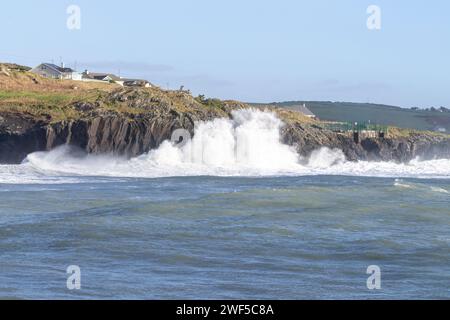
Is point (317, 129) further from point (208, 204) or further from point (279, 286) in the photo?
point (279, 286)

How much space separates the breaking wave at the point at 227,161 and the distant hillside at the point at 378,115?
4367cm

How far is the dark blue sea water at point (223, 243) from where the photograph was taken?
1772cm

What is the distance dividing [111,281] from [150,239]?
5.42m

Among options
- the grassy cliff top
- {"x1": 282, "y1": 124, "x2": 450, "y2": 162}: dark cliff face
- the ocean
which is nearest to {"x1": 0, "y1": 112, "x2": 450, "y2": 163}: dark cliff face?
{"x1": 282, "y1": 124, "x2": 450, "y2": 162}: dark cliff face

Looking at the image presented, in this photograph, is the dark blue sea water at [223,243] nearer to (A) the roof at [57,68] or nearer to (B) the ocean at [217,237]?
(B) the ocean at [217,237]

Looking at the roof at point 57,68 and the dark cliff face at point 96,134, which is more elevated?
the roof at point 57,68

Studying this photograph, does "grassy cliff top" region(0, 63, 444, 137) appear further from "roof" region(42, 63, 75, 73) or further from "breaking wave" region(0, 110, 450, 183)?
"roof" region(42, 63, 75, 73)

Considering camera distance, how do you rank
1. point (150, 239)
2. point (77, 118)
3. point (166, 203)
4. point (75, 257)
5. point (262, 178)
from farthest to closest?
point (77, 118)
point (262, 178)
point (166, 203)
point (150, 239)
point (75, 257)

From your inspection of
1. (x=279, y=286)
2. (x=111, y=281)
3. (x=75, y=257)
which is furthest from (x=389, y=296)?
(x=75, y=257)

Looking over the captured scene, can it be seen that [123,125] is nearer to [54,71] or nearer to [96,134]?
[96,134]

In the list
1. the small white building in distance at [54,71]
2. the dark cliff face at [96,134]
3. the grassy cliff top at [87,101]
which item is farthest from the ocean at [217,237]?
the small white building in distance at [54,71]

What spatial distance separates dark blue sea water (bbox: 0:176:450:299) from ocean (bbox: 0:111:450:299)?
0.09ft

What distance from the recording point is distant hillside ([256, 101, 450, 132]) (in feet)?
370

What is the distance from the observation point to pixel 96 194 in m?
36.2
